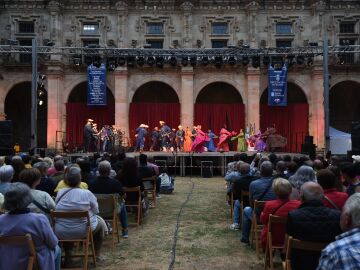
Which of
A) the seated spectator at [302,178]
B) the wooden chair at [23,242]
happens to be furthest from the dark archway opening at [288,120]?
the wooden chair at [23,242]

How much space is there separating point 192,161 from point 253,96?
6.87 m

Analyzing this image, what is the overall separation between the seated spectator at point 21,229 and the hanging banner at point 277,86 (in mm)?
23060

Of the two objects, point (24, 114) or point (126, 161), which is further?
point (24, 114)

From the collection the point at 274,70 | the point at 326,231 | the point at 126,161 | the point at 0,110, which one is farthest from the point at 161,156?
the point at 326,231

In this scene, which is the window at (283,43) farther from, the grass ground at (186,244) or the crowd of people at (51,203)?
the crowd of people at (51,203)

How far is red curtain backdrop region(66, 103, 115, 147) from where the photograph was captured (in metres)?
29.3

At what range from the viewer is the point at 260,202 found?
7168mm

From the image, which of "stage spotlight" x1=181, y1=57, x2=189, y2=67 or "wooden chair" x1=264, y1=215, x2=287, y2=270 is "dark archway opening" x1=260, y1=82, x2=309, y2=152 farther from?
"wooden chair" x1=264, y1=215, x2=287, y2=270

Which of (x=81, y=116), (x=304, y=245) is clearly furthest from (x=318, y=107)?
(x=304, y=245)

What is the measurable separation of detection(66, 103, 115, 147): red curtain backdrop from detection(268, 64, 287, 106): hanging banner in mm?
10044

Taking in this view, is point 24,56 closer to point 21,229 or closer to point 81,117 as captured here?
point 81,117

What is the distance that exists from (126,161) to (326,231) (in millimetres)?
5715

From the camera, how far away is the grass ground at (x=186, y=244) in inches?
282

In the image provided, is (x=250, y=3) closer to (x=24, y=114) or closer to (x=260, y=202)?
(x=24, y=114)
